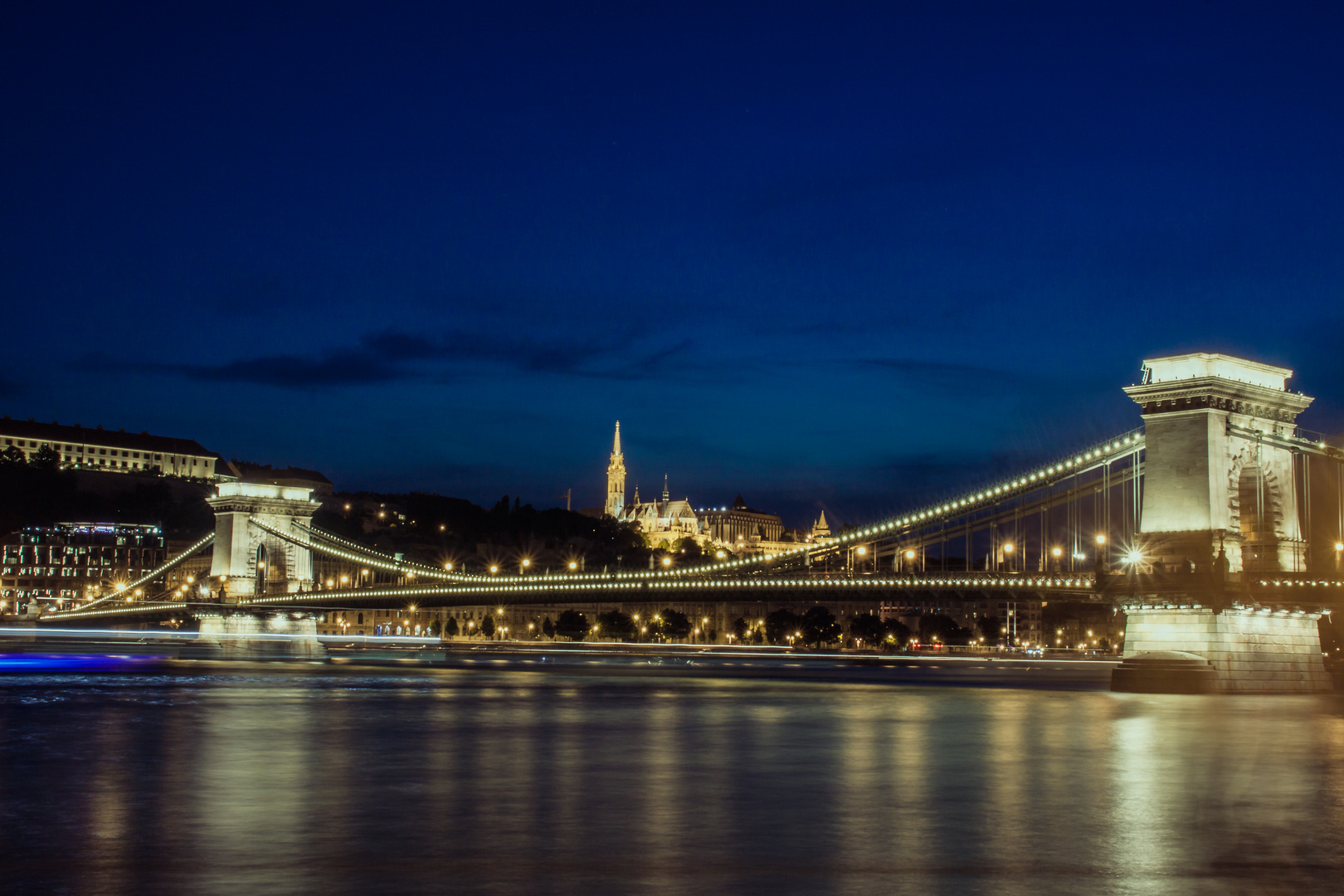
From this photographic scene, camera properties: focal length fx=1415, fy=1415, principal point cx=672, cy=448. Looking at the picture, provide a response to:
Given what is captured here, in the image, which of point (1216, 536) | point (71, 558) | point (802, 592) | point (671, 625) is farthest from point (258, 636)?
point (71, 558)

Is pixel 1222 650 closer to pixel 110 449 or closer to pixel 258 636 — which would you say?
pixel 258 636

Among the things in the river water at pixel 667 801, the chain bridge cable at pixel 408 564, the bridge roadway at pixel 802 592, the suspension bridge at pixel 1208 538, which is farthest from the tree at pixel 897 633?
the river water at pixel 667 801

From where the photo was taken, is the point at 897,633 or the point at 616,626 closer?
the point at 897,633

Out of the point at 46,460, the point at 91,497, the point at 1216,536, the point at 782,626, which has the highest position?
the point at 46,460

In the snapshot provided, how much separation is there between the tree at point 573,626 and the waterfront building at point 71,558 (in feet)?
176

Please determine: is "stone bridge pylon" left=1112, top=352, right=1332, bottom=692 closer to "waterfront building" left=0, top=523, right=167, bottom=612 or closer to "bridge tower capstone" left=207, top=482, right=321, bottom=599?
"bridge tower capstone" left=207, top=482, right=321, bottom=599

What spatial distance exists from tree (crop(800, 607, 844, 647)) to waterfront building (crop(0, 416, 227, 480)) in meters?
104

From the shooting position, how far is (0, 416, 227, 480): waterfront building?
6909 inches

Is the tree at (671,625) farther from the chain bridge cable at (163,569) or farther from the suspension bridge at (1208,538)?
the suspension bridge at (1208,538)

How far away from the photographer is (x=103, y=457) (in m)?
182

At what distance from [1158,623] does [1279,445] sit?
581 cm

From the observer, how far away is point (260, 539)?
93312mm

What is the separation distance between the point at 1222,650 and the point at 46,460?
154316 mm

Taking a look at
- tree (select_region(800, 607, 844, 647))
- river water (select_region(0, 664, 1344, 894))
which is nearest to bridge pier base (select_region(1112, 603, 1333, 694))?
river water (select_region(0, 664, 1344, 894))
